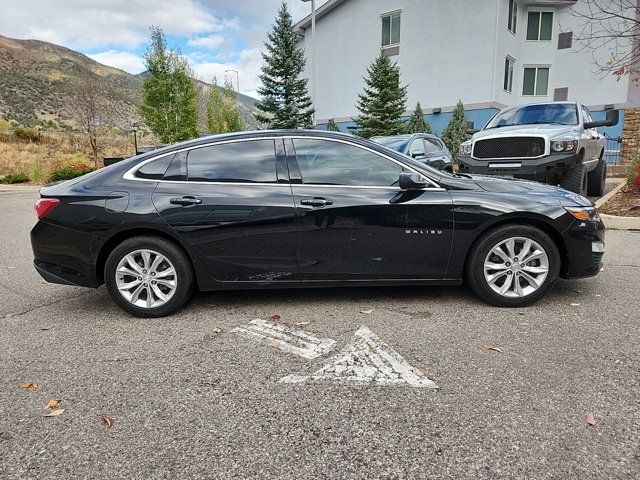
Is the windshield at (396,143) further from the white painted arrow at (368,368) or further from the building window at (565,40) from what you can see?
the building window at (565,40)

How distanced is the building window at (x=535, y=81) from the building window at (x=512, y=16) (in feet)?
8.62

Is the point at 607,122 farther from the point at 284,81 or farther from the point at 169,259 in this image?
the point at 284,81

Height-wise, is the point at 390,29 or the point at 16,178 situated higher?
the point at 390,29

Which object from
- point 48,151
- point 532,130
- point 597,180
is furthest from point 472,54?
point 48,151

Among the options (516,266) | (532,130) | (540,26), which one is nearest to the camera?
(516,266)

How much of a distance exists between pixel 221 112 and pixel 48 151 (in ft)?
52.1

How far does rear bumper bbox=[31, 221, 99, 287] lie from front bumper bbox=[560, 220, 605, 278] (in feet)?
13.5

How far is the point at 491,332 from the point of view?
3623mm

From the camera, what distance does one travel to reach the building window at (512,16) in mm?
23203

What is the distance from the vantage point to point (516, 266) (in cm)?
410

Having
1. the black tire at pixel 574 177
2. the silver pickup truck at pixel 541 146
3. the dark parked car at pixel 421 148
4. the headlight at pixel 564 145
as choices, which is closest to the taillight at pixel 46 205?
the dark parked car at pixel 421 148

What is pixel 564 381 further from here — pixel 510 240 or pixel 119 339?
pixel 119 339

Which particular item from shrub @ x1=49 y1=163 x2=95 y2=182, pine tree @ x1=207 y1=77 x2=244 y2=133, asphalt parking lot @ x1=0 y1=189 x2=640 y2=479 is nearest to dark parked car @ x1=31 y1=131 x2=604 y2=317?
asphalt parking lot @ x1=0 y1=189 x2=640 y2=479

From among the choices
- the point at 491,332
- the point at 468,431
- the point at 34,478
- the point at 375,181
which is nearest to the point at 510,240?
the point at 491,332
